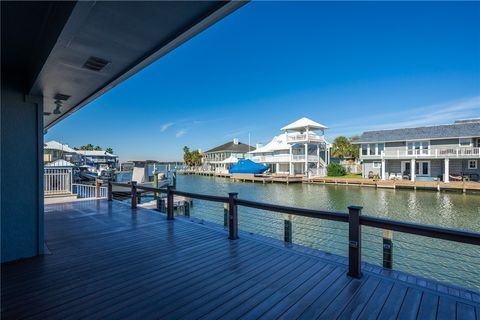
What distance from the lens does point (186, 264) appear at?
3318 mm

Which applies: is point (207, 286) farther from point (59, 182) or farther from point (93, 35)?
point (59, 182)

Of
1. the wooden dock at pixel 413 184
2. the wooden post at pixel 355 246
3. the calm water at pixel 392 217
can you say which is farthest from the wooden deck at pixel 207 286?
the wooden dock at pixel 413 184

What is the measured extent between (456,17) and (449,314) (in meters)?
14.5

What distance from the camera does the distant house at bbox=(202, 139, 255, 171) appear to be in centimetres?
4631

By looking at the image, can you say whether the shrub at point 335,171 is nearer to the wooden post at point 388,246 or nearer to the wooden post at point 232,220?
the wooden post at point 232,220

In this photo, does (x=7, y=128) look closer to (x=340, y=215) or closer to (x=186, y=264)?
(x=186, y=264)

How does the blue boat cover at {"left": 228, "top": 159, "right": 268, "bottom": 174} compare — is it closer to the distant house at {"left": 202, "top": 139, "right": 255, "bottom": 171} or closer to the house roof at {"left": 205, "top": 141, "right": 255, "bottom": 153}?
the distant house at {"left": 202, "top": 139, "right": 255, "bottom": 171}

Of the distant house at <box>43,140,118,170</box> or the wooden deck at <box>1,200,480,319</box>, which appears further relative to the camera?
the distant house at <box>43,140,118,170</box>

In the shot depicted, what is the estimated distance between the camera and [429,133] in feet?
76.4

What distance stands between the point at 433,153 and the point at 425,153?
68 cm

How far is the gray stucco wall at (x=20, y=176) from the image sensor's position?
336 centimetres

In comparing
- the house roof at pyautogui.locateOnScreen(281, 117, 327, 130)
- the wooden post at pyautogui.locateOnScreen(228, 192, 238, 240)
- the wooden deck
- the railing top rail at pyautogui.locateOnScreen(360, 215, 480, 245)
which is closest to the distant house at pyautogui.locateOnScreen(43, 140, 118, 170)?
the house roof at pyautogui.locateOnScreen(281, 117, 327, 130)

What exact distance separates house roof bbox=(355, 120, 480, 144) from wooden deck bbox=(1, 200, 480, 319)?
26.1 metres

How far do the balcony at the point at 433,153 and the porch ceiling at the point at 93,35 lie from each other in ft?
86.2
